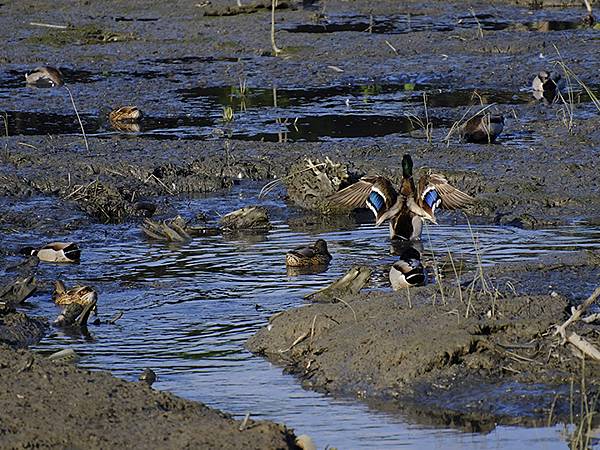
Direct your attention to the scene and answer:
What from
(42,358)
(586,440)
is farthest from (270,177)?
(586,440)

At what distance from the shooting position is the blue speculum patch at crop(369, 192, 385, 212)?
11.4m

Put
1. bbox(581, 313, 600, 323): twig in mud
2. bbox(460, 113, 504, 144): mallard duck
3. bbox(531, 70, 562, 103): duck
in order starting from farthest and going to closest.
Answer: bbox(531, 70, 562, 103): duck
bbox(460, 113, 504, 144): mallard duck
bbox(581, 313, 600, 323): twig in mud

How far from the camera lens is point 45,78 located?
18391 millimetres

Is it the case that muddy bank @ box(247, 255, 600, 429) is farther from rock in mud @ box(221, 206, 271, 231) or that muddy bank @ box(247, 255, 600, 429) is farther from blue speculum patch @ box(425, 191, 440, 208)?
rock in mud @ box(221, 206, 271, 231)

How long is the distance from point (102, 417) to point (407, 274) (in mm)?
3288

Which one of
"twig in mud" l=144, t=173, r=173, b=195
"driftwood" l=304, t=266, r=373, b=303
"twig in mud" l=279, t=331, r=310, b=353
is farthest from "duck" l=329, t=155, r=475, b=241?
"twig in mud" l=279, t=331, r=310, b=353

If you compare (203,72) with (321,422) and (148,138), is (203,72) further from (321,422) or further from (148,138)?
(321,422)

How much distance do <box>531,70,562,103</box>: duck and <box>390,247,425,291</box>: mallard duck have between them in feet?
23.7

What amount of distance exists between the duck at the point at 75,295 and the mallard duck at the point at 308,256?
1615mm

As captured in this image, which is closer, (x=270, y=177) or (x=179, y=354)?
(x=179, y=354)

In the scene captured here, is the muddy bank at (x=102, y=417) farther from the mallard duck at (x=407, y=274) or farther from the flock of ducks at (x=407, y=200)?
the flock of ducks at (x=407, y=200)

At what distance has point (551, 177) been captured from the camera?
41.2 feet

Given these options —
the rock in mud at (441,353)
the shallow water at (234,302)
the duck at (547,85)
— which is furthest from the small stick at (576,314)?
the duck at (547,85)

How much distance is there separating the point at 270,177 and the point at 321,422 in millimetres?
6605
